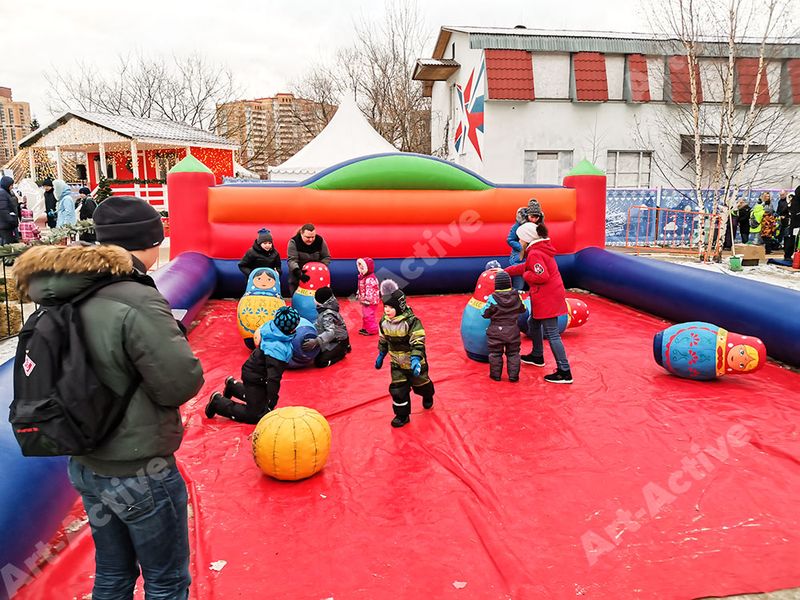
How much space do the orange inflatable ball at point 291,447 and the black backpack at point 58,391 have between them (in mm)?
1782

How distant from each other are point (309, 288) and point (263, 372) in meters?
2.18

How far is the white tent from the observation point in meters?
16.2

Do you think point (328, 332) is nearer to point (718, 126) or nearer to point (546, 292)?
point (546, 292)

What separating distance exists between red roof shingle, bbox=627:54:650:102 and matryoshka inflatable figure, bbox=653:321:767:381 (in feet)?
45.0

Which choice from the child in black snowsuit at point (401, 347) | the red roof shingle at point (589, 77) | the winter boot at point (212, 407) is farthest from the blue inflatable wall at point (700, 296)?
the red roof shingle at point (589, 77)

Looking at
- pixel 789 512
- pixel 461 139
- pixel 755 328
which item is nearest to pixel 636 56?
pixel 461 139

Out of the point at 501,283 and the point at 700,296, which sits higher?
the point at 501,283

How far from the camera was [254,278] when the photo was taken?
19.6ft

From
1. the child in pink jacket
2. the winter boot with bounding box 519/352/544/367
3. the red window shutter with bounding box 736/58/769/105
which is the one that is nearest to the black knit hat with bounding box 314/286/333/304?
the child in pink jacket

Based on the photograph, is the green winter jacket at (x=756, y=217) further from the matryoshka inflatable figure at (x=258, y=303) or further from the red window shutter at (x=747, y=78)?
the matryoshka inflatable figure at (x=258, y=303)

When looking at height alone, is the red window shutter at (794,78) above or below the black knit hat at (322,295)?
above

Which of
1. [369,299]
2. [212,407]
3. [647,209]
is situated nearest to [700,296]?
[369,299]

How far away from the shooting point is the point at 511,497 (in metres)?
3.31

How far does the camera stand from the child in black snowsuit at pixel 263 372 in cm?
422
